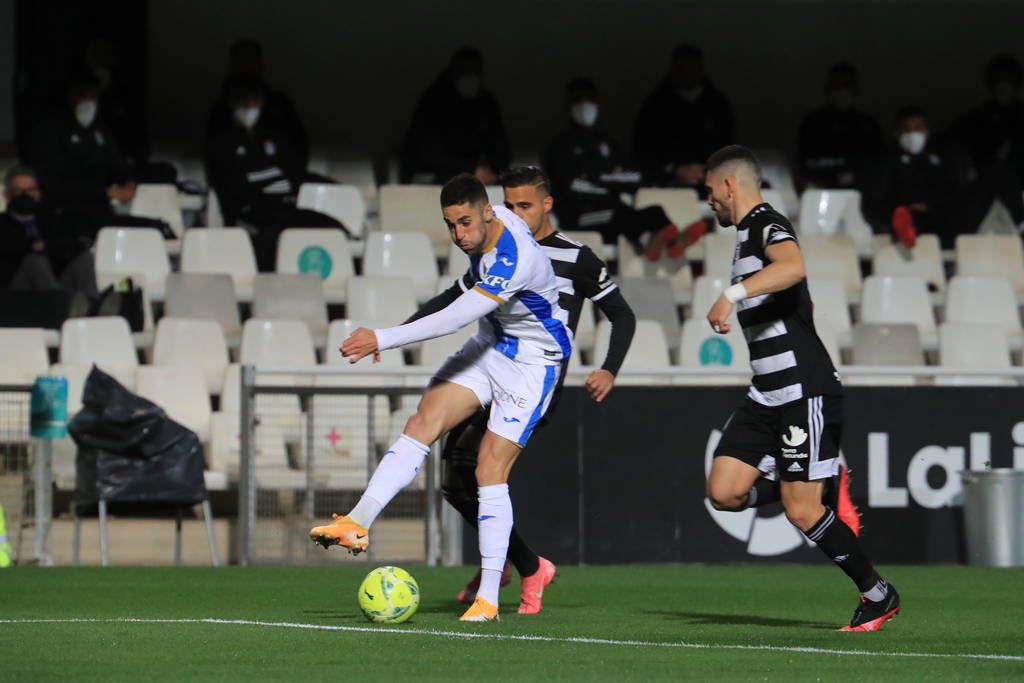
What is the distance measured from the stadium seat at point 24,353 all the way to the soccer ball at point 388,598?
19.1ft

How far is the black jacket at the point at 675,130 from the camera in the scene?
16.6 metres

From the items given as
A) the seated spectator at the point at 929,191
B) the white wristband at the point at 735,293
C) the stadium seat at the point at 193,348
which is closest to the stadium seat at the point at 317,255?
the stadium seat at the point at 193,348

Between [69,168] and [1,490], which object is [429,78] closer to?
[69,168]

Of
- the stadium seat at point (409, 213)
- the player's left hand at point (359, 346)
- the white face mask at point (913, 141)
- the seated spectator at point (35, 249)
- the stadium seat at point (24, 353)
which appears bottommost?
the player's left hand at point (359, 346)

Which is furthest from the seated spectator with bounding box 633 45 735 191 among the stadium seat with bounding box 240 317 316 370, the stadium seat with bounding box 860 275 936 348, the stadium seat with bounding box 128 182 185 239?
the stadium seat with bounding box 240 317 316 370

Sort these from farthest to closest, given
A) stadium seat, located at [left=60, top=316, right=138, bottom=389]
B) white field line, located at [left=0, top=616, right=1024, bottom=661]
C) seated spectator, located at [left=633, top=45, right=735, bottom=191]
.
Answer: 1. seated spectator, located at [left=633, top=45, right=735, bottom=191]
2. stadium seat, located at [left=60, top=316, right=138, bottom=389]
3. white field line, located at [left=0, top=616, right=1024, bottom=661]

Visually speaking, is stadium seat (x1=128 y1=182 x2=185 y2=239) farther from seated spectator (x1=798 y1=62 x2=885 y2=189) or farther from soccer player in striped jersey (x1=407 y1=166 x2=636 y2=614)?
soccer player in striped jersey (x1=407 y1=166 x2=636 y2=614)

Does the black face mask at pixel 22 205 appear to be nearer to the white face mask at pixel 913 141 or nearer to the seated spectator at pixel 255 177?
the seated spectator at pixel 255 177

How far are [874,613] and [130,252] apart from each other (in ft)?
27.5

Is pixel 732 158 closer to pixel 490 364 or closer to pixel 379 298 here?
pixel 490 364

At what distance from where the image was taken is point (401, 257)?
1454 centimetres

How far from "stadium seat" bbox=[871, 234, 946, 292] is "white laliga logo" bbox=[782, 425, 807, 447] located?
28.5 feet

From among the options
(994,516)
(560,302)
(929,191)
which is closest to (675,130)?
(929,191)

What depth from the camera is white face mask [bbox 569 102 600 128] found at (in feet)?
52.4
